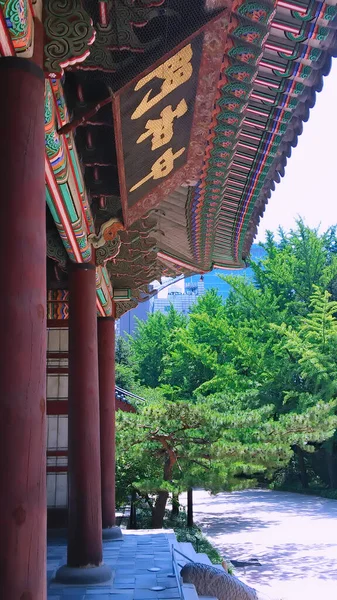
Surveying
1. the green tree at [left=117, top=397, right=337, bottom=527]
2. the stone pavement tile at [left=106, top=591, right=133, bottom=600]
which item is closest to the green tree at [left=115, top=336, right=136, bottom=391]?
the green tree at [left=117, top=397, right=337, bottom=527]

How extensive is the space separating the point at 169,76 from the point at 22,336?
2.58 meters

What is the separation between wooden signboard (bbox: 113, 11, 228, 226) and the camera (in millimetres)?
4699

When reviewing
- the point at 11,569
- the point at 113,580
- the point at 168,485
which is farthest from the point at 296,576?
the point at 11,569

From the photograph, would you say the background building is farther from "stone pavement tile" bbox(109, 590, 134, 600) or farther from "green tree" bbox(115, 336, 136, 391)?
"stone pavement tile" bbox(109, 590, 134, 600)

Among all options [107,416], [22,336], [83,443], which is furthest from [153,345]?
[22,336]

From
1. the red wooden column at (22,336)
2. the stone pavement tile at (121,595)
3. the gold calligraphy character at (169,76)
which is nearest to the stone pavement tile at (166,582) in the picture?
the stone pavement tile at (121,595)

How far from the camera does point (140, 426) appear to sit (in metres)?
12.7

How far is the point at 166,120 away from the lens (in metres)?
5.60

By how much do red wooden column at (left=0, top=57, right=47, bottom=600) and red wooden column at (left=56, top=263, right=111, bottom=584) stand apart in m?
3.43

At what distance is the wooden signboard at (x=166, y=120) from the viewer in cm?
470

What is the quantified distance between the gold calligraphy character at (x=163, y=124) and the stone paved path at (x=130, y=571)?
3870mm

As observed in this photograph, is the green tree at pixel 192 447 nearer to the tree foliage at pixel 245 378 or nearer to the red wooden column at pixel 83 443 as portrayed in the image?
the tree foliage at pixel 245 378

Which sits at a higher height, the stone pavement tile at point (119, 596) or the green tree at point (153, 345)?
the green tree at point (153, 345)

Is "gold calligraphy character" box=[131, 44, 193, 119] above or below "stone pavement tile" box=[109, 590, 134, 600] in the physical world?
above
